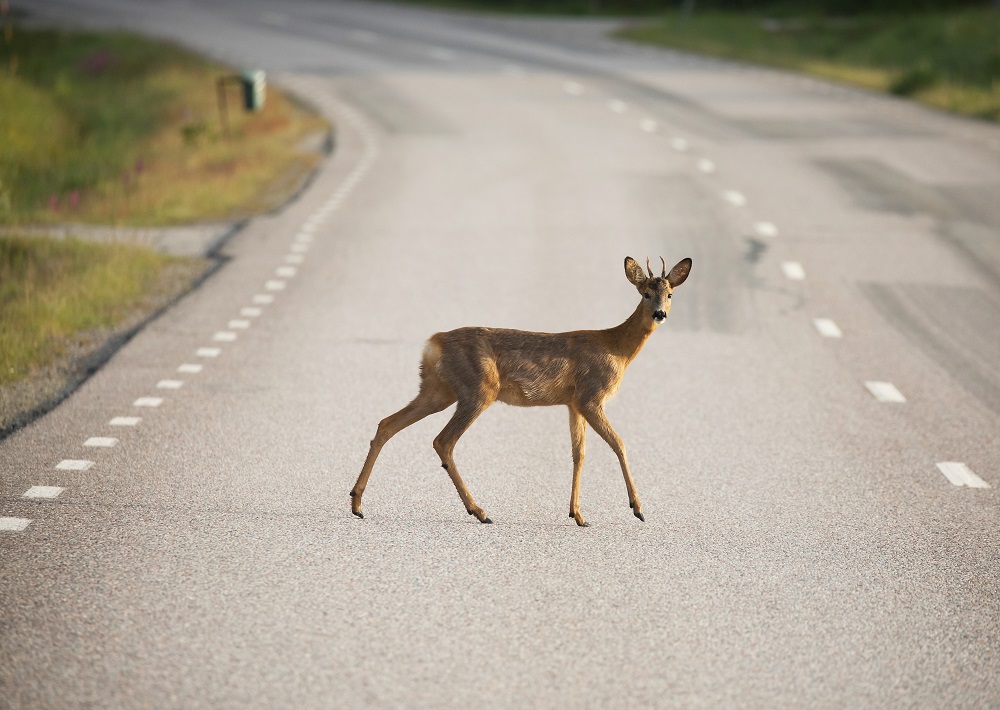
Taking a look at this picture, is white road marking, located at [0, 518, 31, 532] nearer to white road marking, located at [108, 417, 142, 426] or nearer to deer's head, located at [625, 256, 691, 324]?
white road marking, located at [108, 417, 142, 426]

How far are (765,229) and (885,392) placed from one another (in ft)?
24.2

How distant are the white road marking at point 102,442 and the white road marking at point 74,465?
0.33m

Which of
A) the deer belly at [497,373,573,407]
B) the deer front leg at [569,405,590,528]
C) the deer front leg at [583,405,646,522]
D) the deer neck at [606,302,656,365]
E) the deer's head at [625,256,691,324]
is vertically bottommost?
the deer front leg at [569,405,590,528]

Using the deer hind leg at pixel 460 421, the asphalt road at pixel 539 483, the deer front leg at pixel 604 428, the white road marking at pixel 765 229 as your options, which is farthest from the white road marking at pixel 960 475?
the white road marking at pixel 765 229

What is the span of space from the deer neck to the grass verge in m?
4.89

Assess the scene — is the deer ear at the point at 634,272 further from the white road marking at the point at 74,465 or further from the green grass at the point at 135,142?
the green grass at the point at 135,142

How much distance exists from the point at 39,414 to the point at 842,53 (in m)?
43.7

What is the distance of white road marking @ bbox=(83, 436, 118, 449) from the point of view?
9277 millimetres

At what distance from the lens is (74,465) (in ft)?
29.0

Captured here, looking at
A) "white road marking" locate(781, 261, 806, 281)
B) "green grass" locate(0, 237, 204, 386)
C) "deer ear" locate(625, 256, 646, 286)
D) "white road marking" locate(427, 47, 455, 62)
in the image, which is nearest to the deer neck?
"deer ear" locate(625, 256, 646, 286)

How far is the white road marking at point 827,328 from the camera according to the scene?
13.0 metres

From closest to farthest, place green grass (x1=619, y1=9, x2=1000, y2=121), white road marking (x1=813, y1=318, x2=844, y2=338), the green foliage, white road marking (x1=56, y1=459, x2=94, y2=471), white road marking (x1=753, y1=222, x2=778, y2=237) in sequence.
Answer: white road marking (x1=56, y1=459, x2=94, y2=471), the green foliage, white road marking (x1=813, y1=318, x2=844, y2=338), white road marking (x1=753, y1=222, x2=778, y2=237), green grass (x1=619, y1=9, x2=1000, y2=121)

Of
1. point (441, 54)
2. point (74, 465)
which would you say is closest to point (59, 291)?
point (74, 465)

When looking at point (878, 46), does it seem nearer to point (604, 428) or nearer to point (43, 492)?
point (604, 428)
